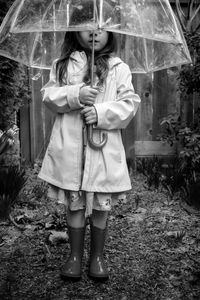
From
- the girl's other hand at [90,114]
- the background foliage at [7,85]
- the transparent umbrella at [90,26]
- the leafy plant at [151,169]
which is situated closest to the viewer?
the transparent umbrella at [90,26]

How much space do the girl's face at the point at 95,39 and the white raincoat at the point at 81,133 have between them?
7cm

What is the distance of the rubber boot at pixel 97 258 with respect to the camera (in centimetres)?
244

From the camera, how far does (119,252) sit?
2896 millimetres

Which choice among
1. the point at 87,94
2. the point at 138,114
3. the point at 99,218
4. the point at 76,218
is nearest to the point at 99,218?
the point at 99,218

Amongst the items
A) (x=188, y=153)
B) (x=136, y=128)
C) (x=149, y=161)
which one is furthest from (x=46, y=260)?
(x=136, y=128)

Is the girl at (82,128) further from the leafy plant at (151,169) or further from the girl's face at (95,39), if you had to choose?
the leafy plant at (151,169)

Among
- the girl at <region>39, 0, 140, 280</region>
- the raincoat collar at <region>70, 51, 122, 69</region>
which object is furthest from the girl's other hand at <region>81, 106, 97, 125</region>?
the raincoat collar at <region>70, 51, 122, 69</region>

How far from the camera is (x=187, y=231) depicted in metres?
3.30

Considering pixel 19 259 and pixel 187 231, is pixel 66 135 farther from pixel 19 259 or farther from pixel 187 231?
pixel 187 231

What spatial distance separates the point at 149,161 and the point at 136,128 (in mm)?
598

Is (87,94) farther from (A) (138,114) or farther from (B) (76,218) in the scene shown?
(A) (138,114)

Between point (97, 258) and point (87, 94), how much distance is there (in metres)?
0.96

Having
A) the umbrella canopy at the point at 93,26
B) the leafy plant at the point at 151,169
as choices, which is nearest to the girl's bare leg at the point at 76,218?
the umbrella canopy at the point at 93,26

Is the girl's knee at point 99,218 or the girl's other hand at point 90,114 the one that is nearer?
Result: the girl's other hand at point 90,114
